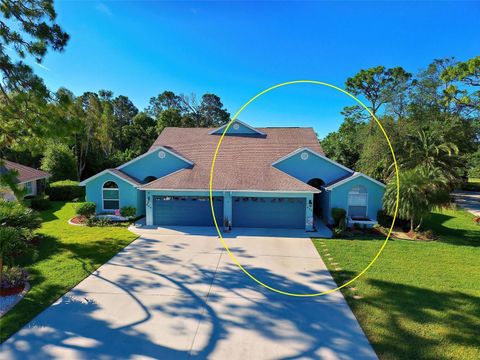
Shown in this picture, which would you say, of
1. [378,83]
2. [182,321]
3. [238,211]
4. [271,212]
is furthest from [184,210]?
[378,83]

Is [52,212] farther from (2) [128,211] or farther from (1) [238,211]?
(1) [238,211]

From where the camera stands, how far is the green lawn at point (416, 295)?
632 cm

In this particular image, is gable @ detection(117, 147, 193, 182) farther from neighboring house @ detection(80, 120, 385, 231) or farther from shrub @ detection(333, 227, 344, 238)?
shrub @ detection(333, 227, 344, 238)

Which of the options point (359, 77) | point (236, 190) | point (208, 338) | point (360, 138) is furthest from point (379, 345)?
point (359, 77)

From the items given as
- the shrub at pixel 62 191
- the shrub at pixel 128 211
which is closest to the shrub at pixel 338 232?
the shrub at pixel 128 211

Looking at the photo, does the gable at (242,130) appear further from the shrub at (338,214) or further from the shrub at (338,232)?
the shrub at (338,232)

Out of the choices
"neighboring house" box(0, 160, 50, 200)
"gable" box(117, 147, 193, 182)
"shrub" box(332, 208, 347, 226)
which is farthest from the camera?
"neighboring house" box(0, 160, 50, 200)

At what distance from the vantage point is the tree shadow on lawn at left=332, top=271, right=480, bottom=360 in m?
6.16

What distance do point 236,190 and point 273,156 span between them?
5.17 m

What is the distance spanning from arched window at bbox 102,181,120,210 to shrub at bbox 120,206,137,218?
1142mm

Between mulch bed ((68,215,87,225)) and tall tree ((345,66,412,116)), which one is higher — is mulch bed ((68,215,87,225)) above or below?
below

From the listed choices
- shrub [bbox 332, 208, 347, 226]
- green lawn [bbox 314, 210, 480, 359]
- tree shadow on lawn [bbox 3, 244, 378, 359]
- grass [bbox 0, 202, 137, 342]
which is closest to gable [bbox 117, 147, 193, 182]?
grass [bbox 0, 202, 137, 342]

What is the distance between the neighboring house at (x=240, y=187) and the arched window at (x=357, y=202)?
54 mm

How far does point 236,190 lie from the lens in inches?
627
